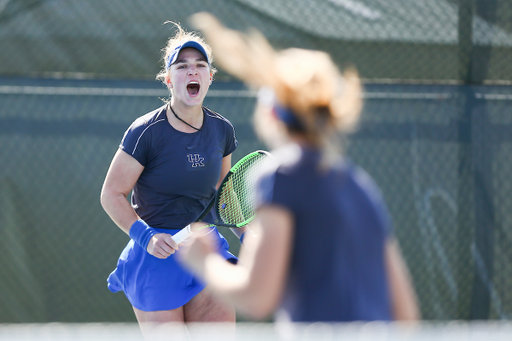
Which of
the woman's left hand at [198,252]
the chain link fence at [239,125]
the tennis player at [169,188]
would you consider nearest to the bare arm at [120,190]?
the tennis player at [169,188]

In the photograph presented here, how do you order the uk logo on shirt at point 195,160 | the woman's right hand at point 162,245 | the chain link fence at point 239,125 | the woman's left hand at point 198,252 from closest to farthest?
the woman's left hand at point 198,252 < the woman's right hand at point 162,245 < the uk logo on shirt at point 195,160 < the chain link fence at point 239,125

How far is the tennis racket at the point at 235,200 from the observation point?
210 cm

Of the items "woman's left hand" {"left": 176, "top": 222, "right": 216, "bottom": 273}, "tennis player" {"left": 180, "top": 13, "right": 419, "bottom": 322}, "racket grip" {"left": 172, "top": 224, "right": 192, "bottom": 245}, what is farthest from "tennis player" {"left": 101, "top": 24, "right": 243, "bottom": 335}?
"tennis player" {"left": 180, "top": 13, "right": 419, "bottom": 322}

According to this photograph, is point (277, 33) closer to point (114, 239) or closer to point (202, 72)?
point (202, 72)

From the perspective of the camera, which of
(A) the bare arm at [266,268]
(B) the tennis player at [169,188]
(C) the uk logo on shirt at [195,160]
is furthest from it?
(C) the uk logo on shirt at [195,160]

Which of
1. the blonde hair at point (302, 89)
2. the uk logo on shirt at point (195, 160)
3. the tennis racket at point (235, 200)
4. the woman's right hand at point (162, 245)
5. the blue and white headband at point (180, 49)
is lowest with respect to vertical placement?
the woman's right hand at point (162, 245)

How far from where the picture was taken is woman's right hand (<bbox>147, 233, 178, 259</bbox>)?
2.07 metres

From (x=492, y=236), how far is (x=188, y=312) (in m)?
2.08

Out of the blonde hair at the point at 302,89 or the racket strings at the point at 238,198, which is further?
the racket strings at the point at 238,198

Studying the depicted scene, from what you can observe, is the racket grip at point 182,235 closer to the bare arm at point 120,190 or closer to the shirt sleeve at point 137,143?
the bare arm at point 120,190

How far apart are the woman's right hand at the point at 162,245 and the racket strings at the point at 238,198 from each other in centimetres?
21

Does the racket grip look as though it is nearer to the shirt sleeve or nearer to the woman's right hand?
the woman's right hand

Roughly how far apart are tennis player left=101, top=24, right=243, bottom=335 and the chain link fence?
1.17 metres

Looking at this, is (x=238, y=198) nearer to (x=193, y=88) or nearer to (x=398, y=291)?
(x=193, y=88)
